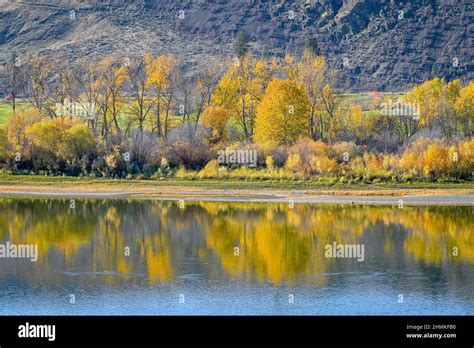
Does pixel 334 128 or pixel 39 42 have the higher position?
pixel 39 42

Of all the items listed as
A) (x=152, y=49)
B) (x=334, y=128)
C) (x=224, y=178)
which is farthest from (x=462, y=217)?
(x=152, y=49)

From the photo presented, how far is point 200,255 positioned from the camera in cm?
3775

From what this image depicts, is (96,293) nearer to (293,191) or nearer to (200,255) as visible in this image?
(200,255)

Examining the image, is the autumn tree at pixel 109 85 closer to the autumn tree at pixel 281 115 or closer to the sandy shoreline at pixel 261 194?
the sandy shoreline at pixel 261 194

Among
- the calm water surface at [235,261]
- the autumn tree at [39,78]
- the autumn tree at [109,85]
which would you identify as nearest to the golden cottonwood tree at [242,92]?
the autumn tree at [109,85]

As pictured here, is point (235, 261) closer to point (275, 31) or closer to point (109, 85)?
point (109, 85)

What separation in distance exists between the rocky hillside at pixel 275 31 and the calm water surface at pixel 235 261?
83.9 m

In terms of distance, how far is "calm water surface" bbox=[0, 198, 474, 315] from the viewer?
28.7 metres

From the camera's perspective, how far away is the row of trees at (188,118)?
233 feet

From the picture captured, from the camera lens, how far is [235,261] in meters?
36.0

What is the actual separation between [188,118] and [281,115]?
39.9ft

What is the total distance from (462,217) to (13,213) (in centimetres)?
2549

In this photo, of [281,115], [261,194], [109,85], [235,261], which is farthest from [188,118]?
[235,261]

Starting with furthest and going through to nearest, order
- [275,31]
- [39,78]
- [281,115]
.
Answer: [275,31]
[39,78]
[281,115]
